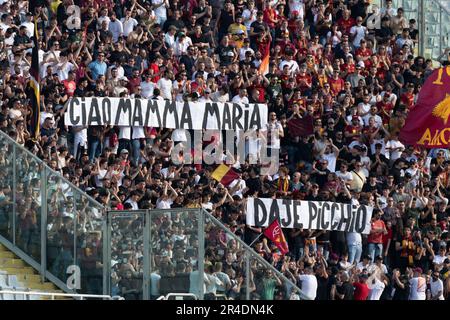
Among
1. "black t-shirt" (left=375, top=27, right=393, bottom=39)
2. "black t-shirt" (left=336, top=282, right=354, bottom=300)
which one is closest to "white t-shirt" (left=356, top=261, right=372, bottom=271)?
"black t-shirt" (left=336, top=282, right=354, bottom=300)

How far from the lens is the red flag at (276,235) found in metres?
30.1

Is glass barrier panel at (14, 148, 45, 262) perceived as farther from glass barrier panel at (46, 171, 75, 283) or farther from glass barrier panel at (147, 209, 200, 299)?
glass barrier panel at (147, 209, 200, 299)

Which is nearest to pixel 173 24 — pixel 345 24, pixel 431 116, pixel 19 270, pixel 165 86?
pixel 165 86

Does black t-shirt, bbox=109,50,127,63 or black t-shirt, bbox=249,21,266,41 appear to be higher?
black t-shirt, bbox=249,21,266,41

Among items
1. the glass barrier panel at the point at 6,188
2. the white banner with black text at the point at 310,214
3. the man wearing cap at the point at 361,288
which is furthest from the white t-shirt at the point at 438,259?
the glass barrier panel at the point at 6,188

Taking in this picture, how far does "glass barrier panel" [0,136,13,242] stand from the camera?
82.8ft

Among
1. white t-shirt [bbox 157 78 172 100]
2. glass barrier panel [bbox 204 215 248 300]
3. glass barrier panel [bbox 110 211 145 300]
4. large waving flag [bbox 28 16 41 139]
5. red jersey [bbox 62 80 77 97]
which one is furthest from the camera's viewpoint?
white t-shirt [bbox 157 78 172 100]

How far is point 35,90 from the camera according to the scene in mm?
28922

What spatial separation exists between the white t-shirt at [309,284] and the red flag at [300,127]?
4319mm

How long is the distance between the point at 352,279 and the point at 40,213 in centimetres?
765

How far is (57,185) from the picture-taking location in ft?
82.8

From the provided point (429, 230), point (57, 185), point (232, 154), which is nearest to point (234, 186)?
point (232, 154)

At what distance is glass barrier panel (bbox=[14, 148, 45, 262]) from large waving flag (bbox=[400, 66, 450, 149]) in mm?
11335

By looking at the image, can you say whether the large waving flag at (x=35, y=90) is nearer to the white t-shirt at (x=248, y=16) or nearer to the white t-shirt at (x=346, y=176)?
the white t-shirt at (x=346, y=176)
